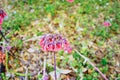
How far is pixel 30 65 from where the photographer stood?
11.0 ft

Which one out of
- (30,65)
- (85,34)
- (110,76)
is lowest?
(110,76)

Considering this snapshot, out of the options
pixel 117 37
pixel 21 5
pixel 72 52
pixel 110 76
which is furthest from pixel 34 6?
pixel 110 76

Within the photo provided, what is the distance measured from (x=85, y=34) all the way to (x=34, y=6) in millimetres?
1084

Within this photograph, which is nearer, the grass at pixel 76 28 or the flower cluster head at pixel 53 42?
the flower cluster head at pixel 53 42

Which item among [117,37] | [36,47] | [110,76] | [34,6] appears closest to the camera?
[110,76]

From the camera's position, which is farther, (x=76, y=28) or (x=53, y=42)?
(x=76, y=28)

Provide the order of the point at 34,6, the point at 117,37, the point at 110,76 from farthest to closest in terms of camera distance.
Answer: the point at 34,6
the point at 117,37
the point at 110,76

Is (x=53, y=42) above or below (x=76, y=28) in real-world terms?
above

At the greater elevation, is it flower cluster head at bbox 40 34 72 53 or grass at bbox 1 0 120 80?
flower cluster head at bbox 40 34 72 53

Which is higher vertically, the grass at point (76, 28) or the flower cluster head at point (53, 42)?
the flower cluster head at point (53, 42)

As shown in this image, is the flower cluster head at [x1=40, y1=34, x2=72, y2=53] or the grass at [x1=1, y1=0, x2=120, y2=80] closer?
the flower cluster head at [x1=40, y1=34, x2=72, y2=53]

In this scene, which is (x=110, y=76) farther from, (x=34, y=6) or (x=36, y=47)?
(x=34, y=6)

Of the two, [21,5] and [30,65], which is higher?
[21,5]

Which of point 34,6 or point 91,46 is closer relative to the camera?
point 91,46
